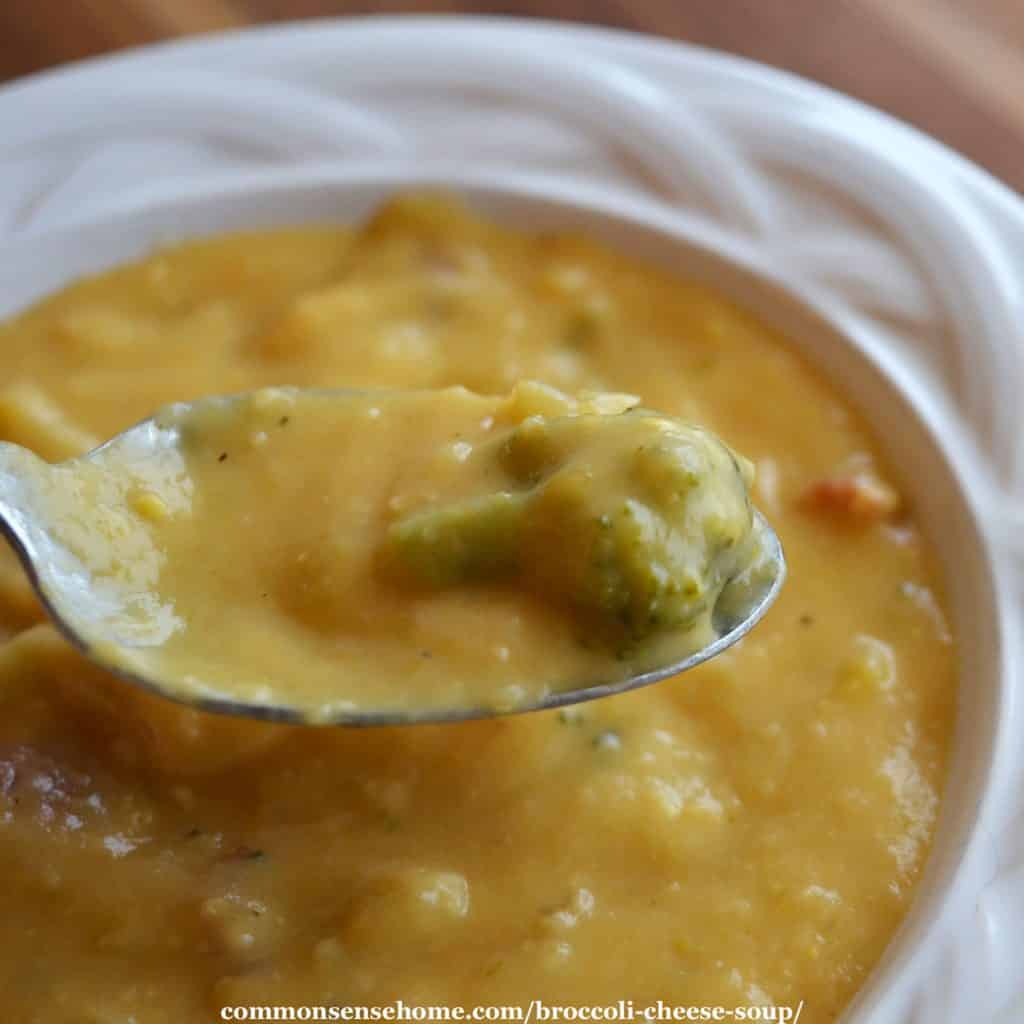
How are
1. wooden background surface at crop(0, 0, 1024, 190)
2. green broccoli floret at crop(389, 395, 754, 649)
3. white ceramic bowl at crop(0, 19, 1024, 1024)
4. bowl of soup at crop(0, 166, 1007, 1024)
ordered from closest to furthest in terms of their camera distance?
green broccoli floret at crop(389, 395, 754, 649), bowl of soup at crop(0, 166, 1007, 1024), white ceramic bowl at crop(0, 19, 1024, 1024), wooden background surface at crop(0, 0, 1024, 190)

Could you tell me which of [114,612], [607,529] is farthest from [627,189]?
[114,612]

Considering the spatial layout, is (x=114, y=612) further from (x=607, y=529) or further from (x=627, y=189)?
(x=627, y=189)

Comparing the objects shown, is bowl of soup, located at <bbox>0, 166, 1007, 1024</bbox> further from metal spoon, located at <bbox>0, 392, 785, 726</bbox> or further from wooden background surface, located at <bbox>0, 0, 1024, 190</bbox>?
wooden background surface, located at <bbox>0, 0, 1024, 190</bbox>

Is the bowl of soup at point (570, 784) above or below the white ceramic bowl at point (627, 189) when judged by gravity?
below

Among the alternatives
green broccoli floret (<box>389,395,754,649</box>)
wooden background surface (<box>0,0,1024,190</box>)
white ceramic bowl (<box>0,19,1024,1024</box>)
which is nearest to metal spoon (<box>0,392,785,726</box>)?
green broccoli floret (<box>389,395,754,649</box>)

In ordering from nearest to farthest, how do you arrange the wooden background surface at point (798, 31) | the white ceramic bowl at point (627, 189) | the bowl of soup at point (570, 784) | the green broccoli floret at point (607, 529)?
the green broccoli floret at point (607, 529) → the bowl of soup at point (570, 784) → the white ceramic bowl at point (627, 189) → the wooden background surface at point (798, 31)

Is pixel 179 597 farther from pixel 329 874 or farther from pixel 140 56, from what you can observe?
pixel 140 56

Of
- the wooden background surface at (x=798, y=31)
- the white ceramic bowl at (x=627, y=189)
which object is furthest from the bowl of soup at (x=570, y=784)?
the wooden background surface at (x=798, y=31)

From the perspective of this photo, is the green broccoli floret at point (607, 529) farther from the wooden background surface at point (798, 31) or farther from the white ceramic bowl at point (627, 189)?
the wooden background surface at point (798, 31)
